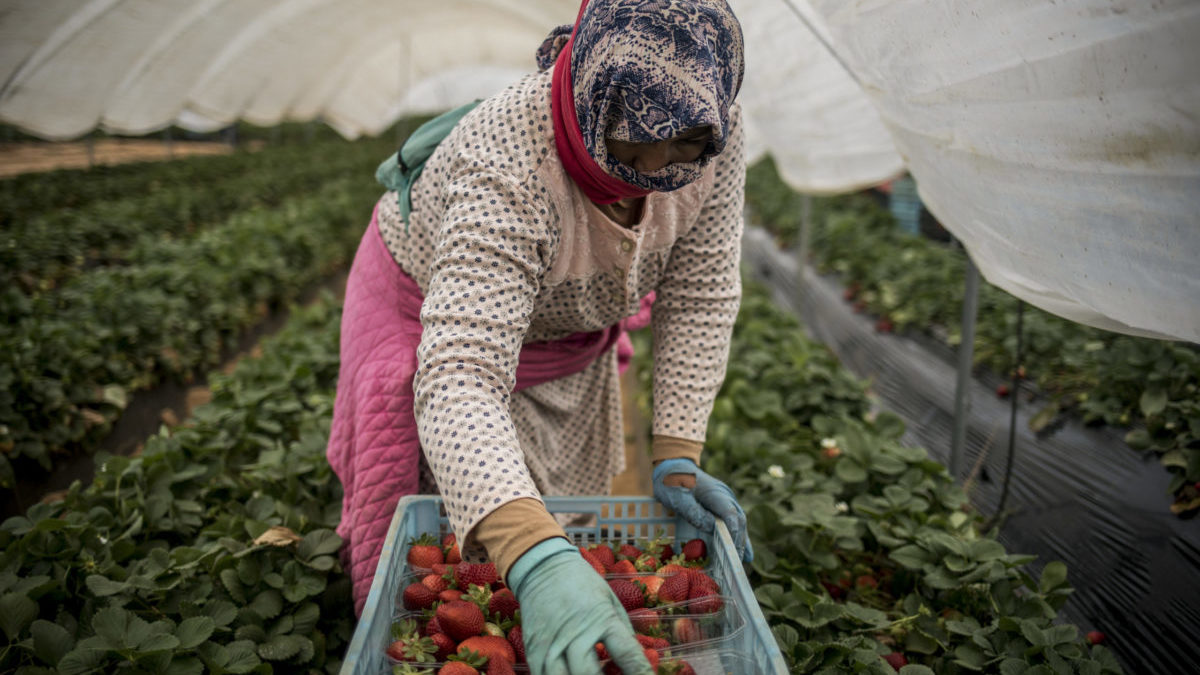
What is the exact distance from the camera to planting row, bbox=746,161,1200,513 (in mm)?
2828

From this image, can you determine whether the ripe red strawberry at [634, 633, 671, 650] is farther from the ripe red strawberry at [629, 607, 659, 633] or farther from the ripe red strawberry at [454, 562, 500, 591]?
the ripe red strawberry at [454, 562, 500, 591]

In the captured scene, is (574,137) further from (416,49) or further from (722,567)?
(416,49)

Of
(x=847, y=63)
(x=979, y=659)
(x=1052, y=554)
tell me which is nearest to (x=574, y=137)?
(x=847, y=63)

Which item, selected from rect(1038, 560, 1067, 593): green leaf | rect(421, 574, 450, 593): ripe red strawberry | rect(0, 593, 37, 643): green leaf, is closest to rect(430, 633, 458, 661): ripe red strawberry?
rect(421, 574, 450, 593): ripe red strawberry

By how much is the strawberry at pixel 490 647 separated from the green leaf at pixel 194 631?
659 mm

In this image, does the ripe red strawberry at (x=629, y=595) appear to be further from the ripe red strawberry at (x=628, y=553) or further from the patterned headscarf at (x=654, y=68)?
the patterned headscarf at (x=654, y=68)

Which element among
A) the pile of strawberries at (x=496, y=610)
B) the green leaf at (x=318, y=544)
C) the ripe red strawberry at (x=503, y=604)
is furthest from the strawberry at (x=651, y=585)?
the green leaf at (x=318, y=544)

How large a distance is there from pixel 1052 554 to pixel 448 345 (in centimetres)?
235

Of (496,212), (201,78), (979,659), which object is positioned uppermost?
(201,78)

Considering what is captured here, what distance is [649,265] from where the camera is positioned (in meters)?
1.69

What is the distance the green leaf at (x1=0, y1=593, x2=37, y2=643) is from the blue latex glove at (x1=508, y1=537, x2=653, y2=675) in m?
1.16

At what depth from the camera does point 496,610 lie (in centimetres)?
140

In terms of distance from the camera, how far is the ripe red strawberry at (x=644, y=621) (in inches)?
52.5

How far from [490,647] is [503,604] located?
0.12 m
